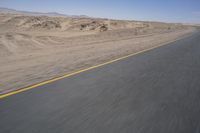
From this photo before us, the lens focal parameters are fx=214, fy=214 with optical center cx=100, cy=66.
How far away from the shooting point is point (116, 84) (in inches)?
252

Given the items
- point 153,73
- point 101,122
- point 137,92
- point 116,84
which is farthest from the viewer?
point 153,73

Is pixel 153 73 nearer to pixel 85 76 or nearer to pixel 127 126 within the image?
pixel 85 76

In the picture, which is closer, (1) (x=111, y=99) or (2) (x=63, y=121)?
(2) (x=63, y=121)

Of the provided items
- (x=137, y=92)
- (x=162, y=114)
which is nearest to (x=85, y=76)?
(x=137, y=92)

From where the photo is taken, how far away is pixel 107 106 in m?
4.58

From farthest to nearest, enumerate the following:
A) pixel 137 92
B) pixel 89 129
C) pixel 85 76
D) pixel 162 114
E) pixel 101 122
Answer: pixel 85 76 < pixel 137 92 < pixel 162 114 < pixel 101 122 < pixel 89 129

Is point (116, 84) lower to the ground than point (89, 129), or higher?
lower

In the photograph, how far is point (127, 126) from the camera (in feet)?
12.0

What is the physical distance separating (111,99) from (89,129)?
1606 millimetres

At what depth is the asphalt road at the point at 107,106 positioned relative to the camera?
3.63 metres

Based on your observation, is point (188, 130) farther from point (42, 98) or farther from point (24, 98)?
point (24, 98)

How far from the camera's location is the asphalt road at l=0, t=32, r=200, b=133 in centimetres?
363

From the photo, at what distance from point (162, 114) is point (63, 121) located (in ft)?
6.31

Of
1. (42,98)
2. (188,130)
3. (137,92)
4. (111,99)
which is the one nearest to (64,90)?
(42,98)
